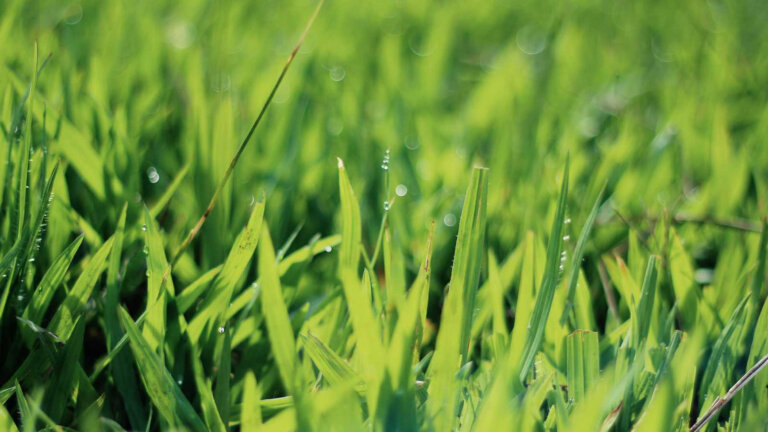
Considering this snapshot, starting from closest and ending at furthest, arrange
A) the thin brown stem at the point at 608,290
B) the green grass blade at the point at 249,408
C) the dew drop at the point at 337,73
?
the green grass blade at the point at 249,408, the thin brown stem at the point at 608,290, the dew drop at the point at 337,73

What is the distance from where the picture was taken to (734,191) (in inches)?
33.7

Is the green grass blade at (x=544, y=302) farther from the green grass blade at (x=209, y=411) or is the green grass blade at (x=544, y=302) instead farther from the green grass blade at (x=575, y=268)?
the green grass blade at (x=209, y=411)

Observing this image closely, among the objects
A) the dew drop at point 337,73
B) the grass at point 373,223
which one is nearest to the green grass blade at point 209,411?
the grass at point 373,223

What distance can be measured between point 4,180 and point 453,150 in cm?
58

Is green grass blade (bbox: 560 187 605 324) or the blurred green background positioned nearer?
green grass blade (bbox: 560 187 605 324)

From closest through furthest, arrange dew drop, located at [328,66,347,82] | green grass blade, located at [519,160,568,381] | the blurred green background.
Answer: green grass blade, located at [519,160,568,381], the blurred green background, dew drop, located at [328,66,347,82]

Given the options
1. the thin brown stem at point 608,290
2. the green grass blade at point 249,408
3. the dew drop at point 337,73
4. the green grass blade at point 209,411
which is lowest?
the green grass blade at point 209,411

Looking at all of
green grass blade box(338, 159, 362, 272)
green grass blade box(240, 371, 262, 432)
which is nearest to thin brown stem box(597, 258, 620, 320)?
green grass blade box(338, 159, 362, 272)

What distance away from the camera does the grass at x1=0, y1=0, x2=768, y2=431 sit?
47 centimetres

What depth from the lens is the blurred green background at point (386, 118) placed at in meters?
0.76

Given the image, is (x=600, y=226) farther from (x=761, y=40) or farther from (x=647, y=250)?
(x=761, y=40)

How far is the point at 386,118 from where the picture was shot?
0.99 m

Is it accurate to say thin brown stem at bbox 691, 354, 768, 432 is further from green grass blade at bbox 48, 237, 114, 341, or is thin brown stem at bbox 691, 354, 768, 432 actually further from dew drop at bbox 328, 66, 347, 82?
dew drop at bbox 328, 66, 347, 82

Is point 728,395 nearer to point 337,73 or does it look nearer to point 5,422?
point 5,422
